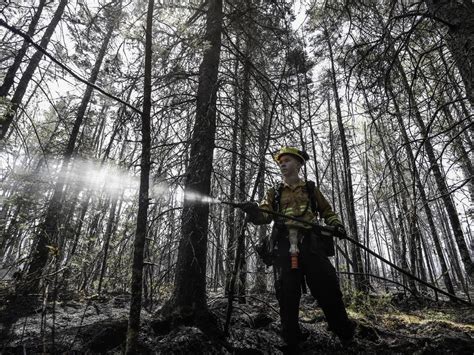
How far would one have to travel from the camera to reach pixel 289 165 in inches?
144

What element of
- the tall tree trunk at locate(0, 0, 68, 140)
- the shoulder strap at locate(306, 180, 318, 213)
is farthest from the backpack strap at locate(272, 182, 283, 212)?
the tall tree trunk at locate(0, 0, 68, 140)

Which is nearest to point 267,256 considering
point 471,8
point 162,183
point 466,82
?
point 162,183

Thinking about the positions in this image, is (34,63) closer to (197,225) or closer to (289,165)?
(197,225)

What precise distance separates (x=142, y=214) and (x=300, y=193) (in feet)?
6.46

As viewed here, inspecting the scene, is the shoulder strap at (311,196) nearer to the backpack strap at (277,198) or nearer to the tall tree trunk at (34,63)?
the backpack strap at (277,198)

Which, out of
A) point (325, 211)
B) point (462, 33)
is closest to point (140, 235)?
point (325, 211)

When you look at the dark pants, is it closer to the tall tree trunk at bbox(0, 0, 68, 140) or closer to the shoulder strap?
the shoulder strap

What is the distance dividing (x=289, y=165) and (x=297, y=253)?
1.10 meters

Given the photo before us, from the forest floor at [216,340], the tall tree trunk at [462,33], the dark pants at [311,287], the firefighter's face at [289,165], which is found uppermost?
the tall tree trunk at [462,33]

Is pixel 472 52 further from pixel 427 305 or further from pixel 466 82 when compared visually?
pixel 427 305

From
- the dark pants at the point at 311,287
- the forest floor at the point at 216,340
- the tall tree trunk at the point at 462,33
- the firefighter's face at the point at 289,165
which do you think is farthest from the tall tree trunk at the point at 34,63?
the tall tree trunk at the point at 462,33

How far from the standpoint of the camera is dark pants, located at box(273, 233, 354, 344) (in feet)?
9.95

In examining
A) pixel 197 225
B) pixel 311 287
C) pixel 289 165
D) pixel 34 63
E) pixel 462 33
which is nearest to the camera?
pixel 462 33

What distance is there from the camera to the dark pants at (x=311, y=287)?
9.95ft
